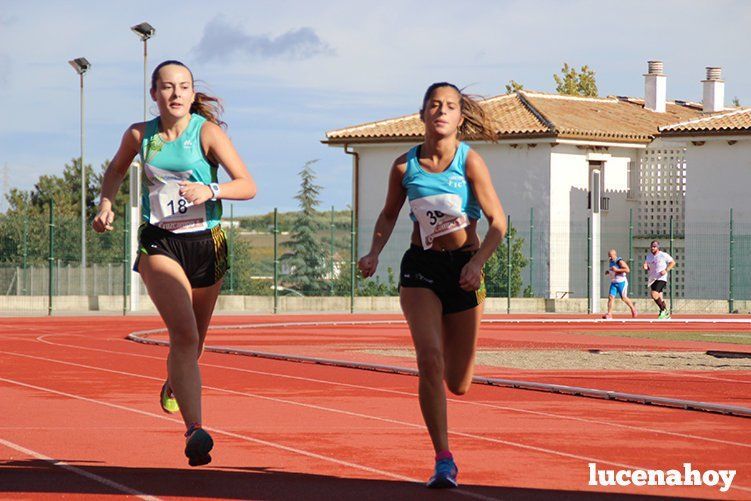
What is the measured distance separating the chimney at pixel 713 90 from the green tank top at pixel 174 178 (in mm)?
53773

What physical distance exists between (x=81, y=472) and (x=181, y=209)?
148 centimetres

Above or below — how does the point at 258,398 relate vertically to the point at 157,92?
below

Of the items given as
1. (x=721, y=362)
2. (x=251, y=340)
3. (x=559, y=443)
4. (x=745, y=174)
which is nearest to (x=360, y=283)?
(x=745, y=174)

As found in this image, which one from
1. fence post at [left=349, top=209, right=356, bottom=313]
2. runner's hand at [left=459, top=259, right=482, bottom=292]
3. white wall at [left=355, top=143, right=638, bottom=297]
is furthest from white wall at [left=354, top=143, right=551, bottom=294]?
runner's hand at [left=459, top=259, right=482, bottom=292]

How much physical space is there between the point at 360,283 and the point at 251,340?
18.2 meters

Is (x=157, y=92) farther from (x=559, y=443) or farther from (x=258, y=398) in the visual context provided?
(x=258, y=398)

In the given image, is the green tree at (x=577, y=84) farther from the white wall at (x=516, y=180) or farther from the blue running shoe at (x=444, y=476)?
the blue running shoe at (x=444, y=476)

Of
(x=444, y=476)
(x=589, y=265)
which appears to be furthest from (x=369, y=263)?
(x=589, y=265)

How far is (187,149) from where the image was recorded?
7660mm

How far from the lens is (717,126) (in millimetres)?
48188

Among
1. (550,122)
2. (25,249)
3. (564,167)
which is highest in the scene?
(550,122)

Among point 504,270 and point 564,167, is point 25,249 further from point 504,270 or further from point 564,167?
point 564,167

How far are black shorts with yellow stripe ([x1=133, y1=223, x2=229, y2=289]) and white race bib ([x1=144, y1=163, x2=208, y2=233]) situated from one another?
42mm

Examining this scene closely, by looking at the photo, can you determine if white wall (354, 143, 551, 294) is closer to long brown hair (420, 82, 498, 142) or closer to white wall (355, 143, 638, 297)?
white wall (355, 143, 638, 297)
